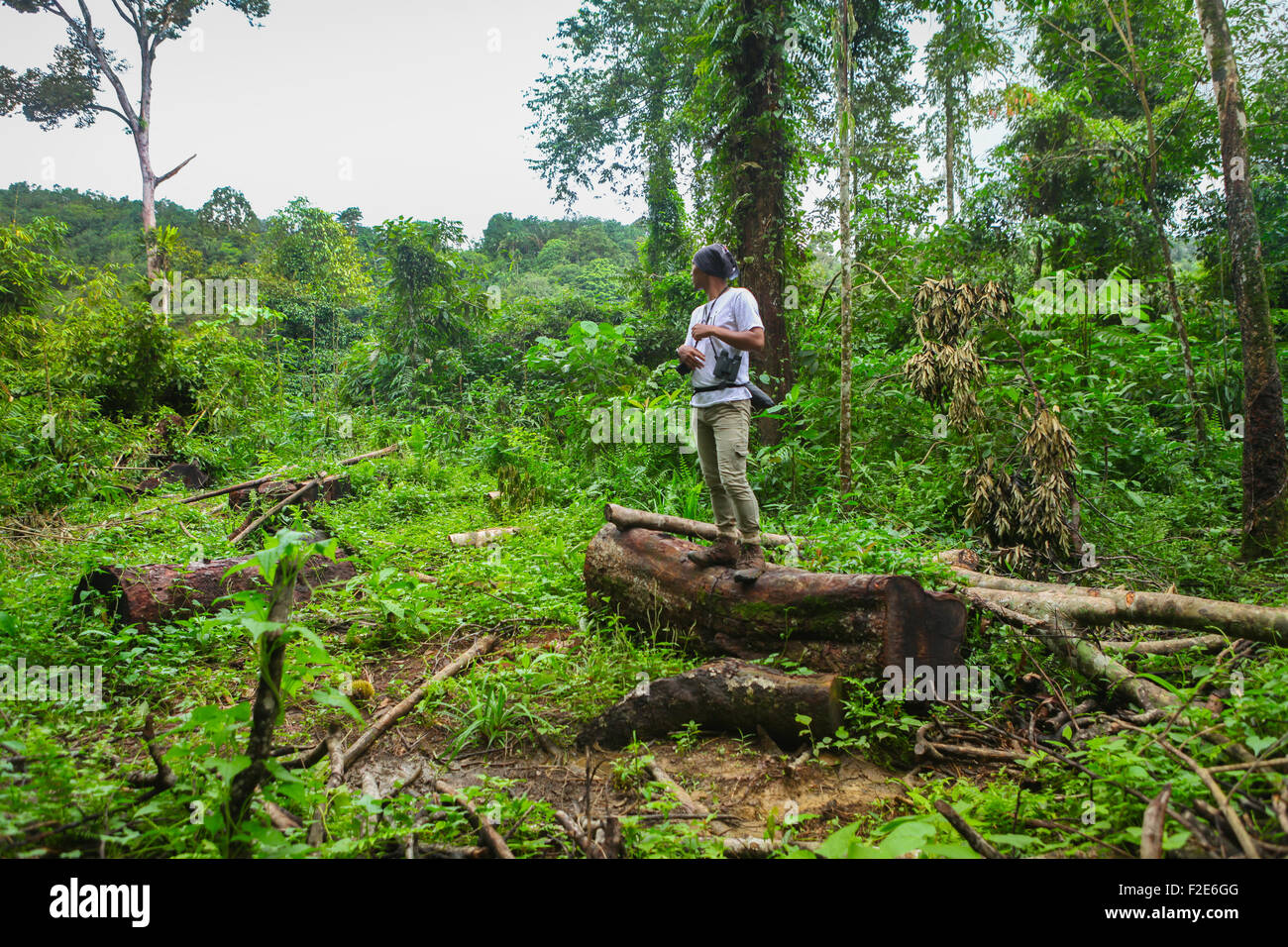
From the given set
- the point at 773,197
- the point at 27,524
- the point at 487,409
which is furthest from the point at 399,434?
the point at 773,197

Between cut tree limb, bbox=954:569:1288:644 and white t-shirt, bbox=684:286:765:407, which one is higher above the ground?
white t-shirt, bbox=684:286:765:407

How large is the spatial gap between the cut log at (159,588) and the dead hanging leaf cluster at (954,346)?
5230 millimetres

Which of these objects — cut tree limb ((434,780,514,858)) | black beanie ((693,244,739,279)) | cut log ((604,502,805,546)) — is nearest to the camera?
cut tree limb ((434,780,514,858))

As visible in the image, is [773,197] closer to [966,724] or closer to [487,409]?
[487,409]

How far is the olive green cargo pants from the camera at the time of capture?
4250mm

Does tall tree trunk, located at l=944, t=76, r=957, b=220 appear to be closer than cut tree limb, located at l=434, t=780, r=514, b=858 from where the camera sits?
No

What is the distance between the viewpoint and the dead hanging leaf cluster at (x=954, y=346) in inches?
213

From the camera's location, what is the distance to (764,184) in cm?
856

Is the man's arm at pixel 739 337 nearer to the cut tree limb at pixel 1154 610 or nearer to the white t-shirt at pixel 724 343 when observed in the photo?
the white t-shirt at pixel 724 343

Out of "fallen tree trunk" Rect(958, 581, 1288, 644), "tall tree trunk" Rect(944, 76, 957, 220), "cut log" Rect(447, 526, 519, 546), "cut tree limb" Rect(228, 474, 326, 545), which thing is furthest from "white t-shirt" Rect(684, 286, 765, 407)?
"tall tree trunk" Rect(944, 76, 957, 220)

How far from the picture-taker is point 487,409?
12094mm

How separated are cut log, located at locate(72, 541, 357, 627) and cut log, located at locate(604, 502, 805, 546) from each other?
91.8 inches

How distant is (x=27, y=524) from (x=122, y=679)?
478 centimetres

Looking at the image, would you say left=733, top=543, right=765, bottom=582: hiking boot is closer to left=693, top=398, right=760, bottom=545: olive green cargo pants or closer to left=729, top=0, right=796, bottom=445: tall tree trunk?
left=693, top=398, right=760, bottom=545: olive green cargo pants
